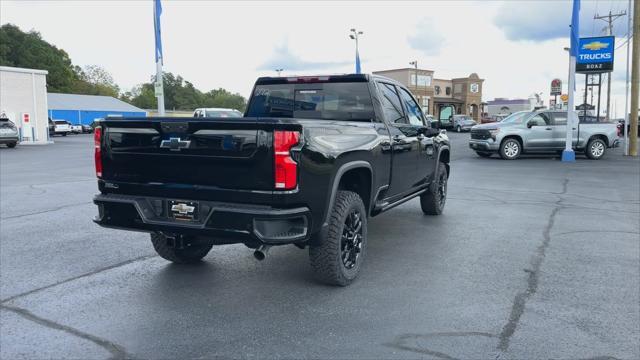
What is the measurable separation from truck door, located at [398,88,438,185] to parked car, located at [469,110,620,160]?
1216cm

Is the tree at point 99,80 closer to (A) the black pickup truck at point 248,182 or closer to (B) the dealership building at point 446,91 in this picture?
(B) the dealership building at point 446,91

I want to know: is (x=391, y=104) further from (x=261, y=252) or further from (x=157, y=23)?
(x=157, y=23)

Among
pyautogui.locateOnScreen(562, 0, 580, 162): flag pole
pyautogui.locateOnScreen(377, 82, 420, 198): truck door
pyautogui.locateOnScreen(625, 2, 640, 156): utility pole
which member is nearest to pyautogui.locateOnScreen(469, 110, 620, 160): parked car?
pyautogui.locateOnScreen(562, 0, 580, 162): flag pole

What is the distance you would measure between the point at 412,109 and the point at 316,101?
5.17 feet

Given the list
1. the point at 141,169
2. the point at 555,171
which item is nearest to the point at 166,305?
the point at 141,169

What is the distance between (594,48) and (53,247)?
21957 mm

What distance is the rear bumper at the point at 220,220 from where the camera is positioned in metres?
3.84

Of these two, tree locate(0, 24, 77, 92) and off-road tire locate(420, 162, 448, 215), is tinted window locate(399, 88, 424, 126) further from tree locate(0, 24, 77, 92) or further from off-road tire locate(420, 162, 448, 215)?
tree locate(0, 24, 77, 92)

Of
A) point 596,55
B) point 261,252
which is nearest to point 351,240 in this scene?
point 261,252

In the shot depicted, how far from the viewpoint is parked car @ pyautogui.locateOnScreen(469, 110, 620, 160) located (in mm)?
18312

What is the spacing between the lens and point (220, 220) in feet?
13.0

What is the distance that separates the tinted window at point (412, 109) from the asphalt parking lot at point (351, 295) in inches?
57.4

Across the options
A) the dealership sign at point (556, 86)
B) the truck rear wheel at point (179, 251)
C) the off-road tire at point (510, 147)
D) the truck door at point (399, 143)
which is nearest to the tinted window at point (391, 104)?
the truck door at point (399, 143)

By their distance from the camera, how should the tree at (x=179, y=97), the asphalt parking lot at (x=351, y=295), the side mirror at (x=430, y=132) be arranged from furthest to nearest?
1. the tree at (x=179, y=97)
2. the side mirror at (x=430, y=132)
3. the asphalt parking lot at (x=351, y=295)
